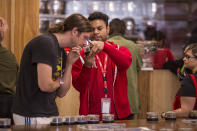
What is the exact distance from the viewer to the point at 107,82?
3355 millimetres

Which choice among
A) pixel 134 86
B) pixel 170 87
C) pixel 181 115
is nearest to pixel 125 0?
pixel 170 87

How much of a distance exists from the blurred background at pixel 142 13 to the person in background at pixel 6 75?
279cm

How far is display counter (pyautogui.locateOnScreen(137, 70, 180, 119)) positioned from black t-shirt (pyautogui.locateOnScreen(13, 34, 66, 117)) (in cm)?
294

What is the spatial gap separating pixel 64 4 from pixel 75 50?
4.70 metres

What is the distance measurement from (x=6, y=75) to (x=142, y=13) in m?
5.01

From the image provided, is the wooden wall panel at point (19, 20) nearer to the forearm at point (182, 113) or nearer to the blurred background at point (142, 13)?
the forearm at point (182, 113)

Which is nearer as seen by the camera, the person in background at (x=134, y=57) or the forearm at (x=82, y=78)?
the forearm at (x=82, y=78)

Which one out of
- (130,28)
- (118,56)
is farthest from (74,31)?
(130,28)

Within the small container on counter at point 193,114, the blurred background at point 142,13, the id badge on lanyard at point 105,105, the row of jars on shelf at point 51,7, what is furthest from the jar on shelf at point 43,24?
the small container on counter at point 193,114

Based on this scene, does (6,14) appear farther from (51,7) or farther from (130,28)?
(130,28)

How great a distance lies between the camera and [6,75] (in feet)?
12.9

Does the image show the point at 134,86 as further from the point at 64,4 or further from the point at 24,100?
the point at 64,4

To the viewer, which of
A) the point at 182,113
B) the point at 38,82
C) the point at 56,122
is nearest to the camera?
the point at 56,122

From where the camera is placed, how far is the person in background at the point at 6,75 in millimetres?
3789
